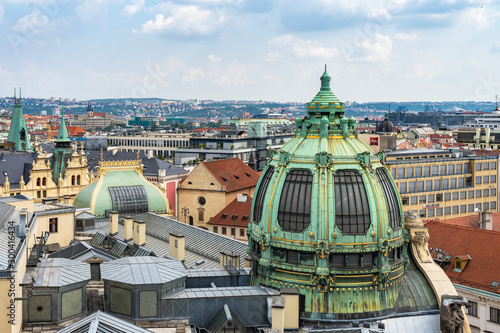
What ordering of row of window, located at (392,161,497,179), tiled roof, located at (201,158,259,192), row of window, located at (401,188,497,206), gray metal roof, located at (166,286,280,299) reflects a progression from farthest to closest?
1. row of window, located at (401,188,497,206)
2. row of window, located at (392,161,497,179)
3. tiled roof, located at (201,158,259,192)
4. gray metal roof, located at (166,286,280,299)

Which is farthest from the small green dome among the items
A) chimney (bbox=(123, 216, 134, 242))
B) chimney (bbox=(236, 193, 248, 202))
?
chimney (bbox=(236, 193, 248, 202))

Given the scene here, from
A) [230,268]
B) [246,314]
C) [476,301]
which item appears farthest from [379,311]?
[476,301]

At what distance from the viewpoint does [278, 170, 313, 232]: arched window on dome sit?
35.2m

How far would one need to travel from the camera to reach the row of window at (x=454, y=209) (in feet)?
387

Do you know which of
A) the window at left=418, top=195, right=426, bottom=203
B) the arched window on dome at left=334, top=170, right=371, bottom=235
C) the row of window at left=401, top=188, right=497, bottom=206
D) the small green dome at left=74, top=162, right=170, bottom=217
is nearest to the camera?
the arched window on dome at left=334, top=170, right=371, bottom=235

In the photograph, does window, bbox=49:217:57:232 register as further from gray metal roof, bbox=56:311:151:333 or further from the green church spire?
the green church spire

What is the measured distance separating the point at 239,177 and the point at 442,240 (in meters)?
53.3

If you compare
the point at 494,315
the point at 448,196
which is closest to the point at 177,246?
the point at 494,315

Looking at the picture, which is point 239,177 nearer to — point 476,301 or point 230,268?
point 476,301

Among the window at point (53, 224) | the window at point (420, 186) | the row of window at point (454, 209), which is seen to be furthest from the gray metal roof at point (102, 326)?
the window at point (420, 186)

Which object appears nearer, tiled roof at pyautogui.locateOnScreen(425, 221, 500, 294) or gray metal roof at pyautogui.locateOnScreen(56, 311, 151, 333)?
gray metal roof at pyautogui.locateOnScreen(56, 311, 151, 333)

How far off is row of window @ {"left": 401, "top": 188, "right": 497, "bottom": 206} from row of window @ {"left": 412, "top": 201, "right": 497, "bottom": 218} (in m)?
1.51

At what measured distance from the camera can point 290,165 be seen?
36.8 metres

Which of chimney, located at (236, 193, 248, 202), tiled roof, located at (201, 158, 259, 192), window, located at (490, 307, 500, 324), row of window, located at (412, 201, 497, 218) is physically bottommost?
window, located at (490, 307, 500, 324)
